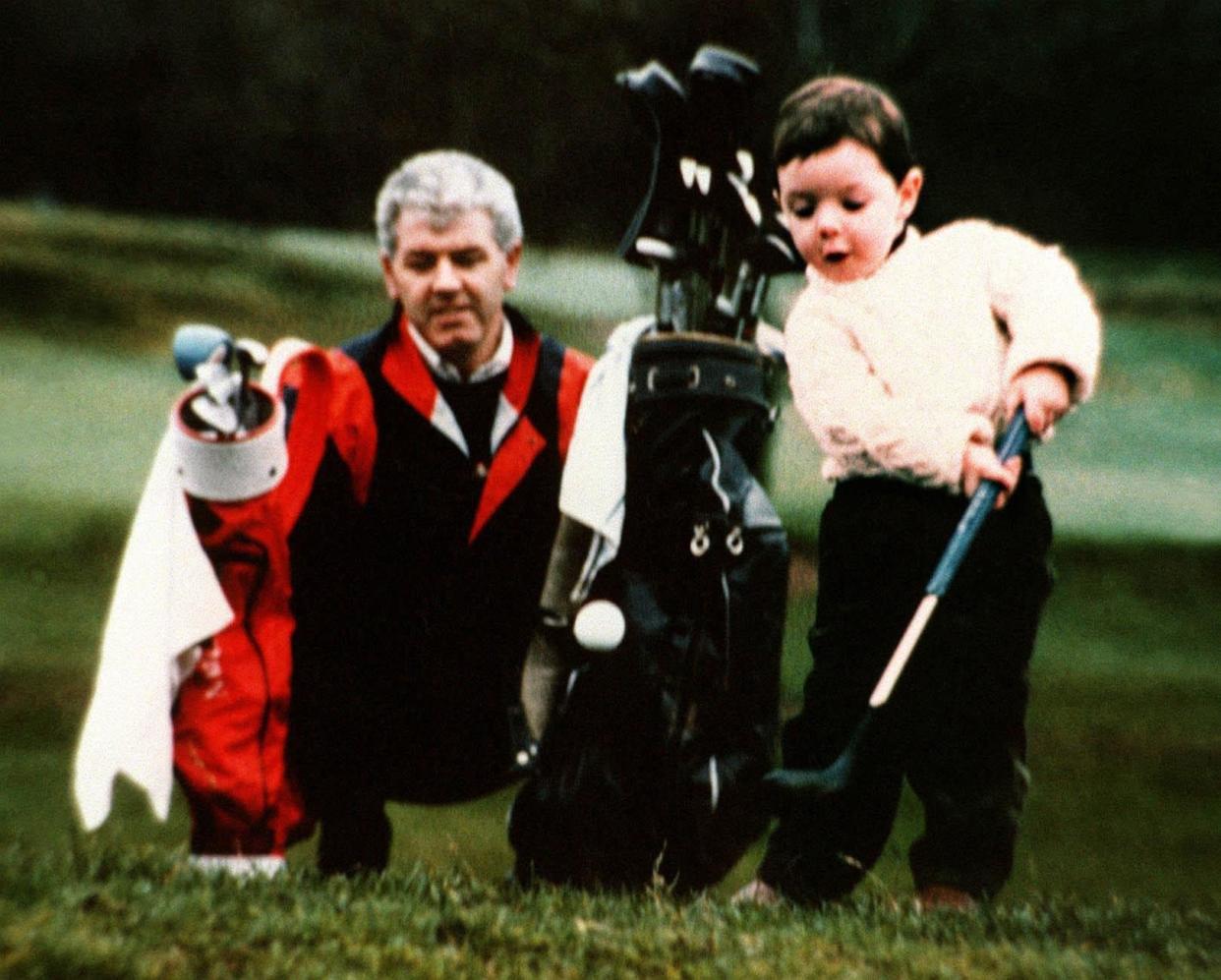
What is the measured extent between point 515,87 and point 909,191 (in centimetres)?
115

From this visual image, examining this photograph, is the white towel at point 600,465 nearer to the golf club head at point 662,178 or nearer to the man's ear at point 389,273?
the golf club head at point 662,178

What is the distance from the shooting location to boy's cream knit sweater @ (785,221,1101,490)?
13.1 feet

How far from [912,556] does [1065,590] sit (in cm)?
85

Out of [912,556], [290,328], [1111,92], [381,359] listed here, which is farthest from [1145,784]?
[290,328]

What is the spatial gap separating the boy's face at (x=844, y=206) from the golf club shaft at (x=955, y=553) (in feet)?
1.81

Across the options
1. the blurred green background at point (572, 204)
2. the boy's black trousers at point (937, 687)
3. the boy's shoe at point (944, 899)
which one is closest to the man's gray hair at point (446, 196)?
the blurred green background at point (572, 204)

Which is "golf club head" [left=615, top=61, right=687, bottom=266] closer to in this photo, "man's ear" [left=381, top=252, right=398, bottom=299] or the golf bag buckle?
"man's ear" [left=381, top=252, right=398, bottom=299]

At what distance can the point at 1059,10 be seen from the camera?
4770mm

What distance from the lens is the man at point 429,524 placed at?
412cm

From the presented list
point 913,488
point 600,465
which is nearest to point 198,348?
point 600,465

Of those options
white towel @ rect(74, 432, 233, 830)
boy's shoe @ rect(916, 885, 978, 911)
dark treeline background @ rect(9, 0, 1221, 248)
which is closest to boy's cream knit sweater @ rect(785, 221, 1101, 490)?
dark treeline background @ rect(9, 0, 1221, 248)

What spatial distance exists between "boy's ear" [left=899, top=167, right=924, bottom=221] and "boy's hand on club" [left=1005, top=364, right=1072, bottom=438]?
52 centimetres

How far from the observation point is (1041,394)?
392 centimetres

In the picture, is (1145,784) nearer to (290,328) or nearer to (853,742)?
(853,742)
